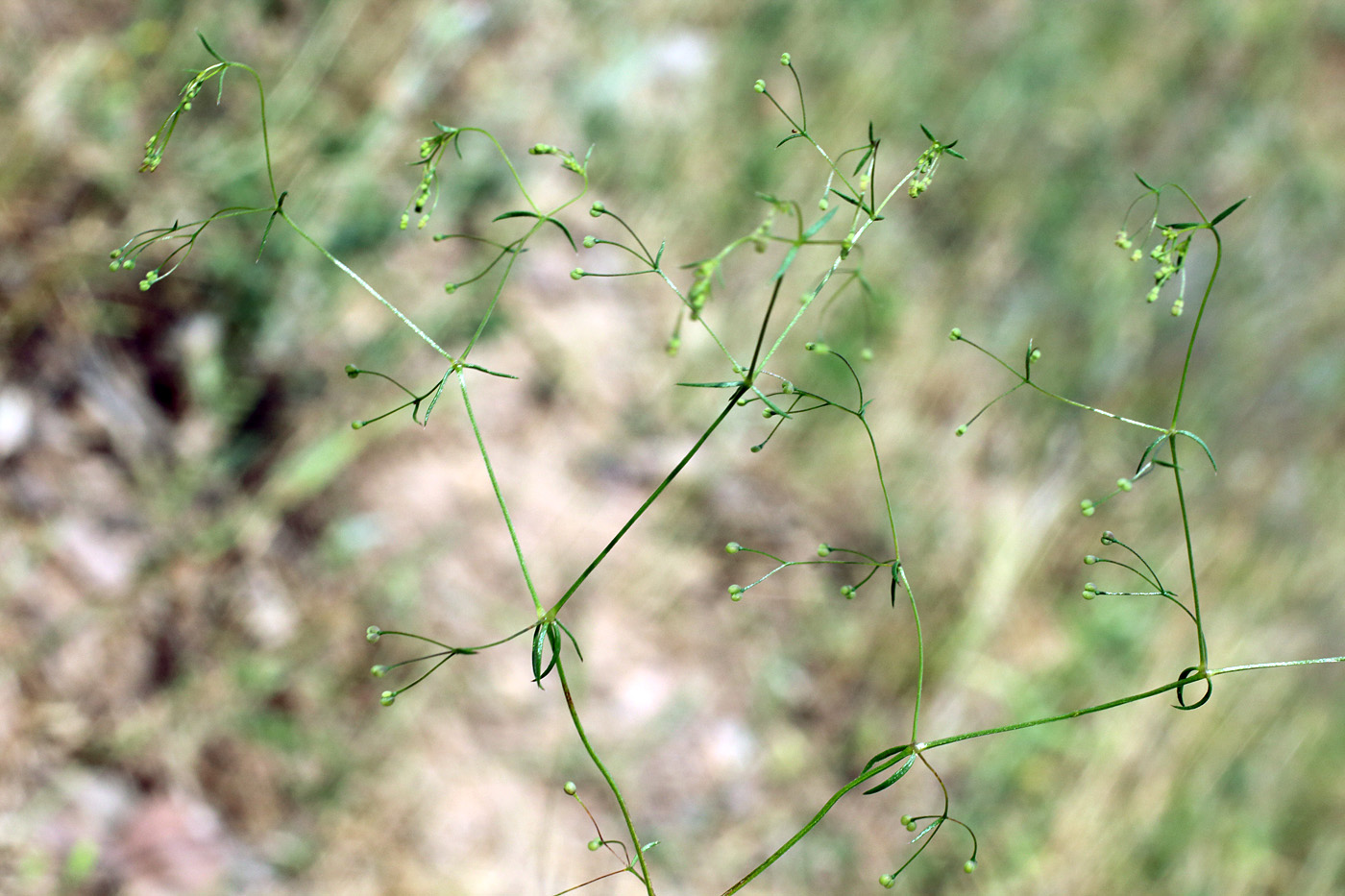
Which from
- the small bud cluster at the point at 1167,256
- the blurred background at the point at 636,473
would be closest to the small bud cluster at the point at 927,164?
the small bud cluster at the point at 1167,256

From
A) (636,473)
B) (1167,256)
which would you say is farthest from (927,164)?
(636,473)

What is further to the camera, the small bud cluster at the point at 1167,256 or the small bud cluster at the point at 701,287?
the small bud cluster at the point at 1167,256

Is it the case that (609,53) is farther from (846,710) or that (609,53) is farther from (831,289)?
(846,710)

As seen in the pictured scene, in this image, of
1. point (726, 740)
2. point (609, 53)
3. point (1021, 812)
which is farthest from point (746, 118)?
point (1021, 812)

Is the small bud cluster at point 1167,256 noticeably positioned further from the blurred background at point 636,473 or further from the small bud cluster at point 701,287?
the blurred background at point 636,473

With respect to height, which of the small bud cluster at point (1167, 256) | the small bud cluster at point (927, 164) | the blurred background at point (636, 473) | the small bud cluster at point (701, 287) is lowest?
the small bud cluster at point (701, 287)

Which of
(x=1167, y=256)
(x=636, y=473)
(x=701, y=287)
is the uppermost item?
(x=636, y=473)

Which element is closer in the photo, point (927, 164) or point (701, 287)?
point (701, 287)

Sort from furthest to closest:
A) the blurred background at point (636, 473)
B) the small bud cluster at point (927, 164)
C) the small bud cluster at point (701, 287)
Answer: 1. the blurred background at point (636, 473)
2. the small bud cluster at point (927, 164)
3. the small bud cluster at point (701, 287)

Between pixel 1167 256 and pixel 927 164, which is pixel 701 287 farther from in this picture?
pixel 1167 256
